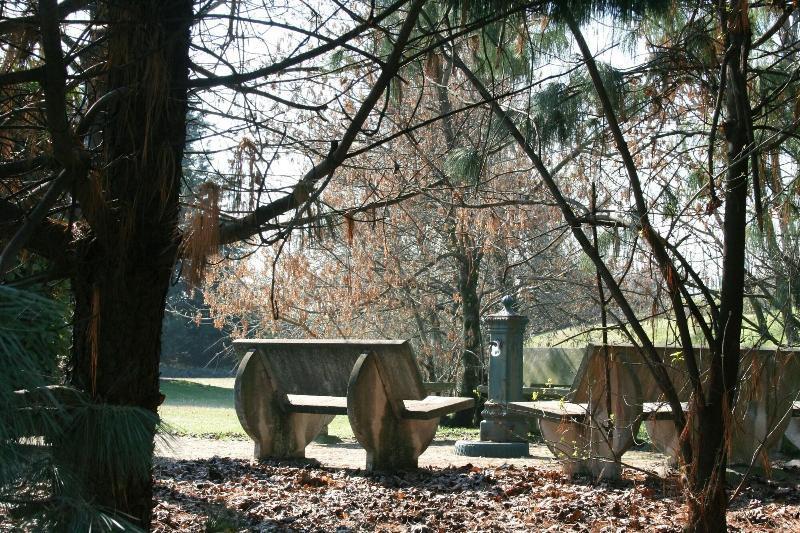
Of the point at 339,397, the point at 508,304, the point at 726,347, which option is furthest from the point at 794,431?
the point at 726,347

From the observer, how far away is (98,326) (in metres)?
3.54

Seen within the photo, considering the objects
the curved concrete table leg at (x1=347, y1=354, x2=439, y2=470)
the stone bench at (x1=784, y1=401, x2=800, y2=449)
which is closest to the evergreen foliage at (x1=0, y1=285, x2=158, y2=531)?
the curved concrete table leg at (x1=347, y1=354, x2=439, y2=470)

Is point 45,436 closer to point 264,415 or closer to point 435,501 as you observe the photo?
point 435,501

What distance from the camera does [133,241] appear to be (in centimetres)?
363

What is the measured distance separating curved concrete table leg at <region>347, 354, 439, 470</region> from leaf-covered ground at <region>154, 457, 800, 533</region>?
223 mm

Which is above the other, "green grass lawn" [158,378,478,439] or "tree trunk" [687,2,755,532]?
"tree trunk" [687,2,755,532]

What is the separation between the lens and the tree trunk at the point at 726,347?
406cm

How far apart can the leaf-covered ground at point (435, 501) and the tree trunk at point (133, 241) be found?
1256 millimetres

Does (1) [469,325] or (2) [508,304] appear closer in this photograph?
(2) [508,304]

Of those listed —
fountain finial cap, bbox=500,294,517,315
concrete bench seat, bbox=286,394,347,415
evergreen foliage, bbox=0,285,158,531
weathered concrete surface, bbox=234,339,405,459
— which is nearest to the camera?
evergreen foliage, bbox=0,285,158,531

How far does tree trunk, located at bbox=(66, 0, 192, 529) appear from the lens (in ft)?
11.3

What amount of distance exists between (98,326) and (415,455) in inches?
206

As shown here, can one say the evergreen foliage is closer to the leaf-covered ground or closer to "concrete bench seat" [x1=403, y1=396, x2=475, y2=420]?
the leaf-covered ground

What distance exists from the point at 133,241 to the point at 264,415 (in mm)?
5536
